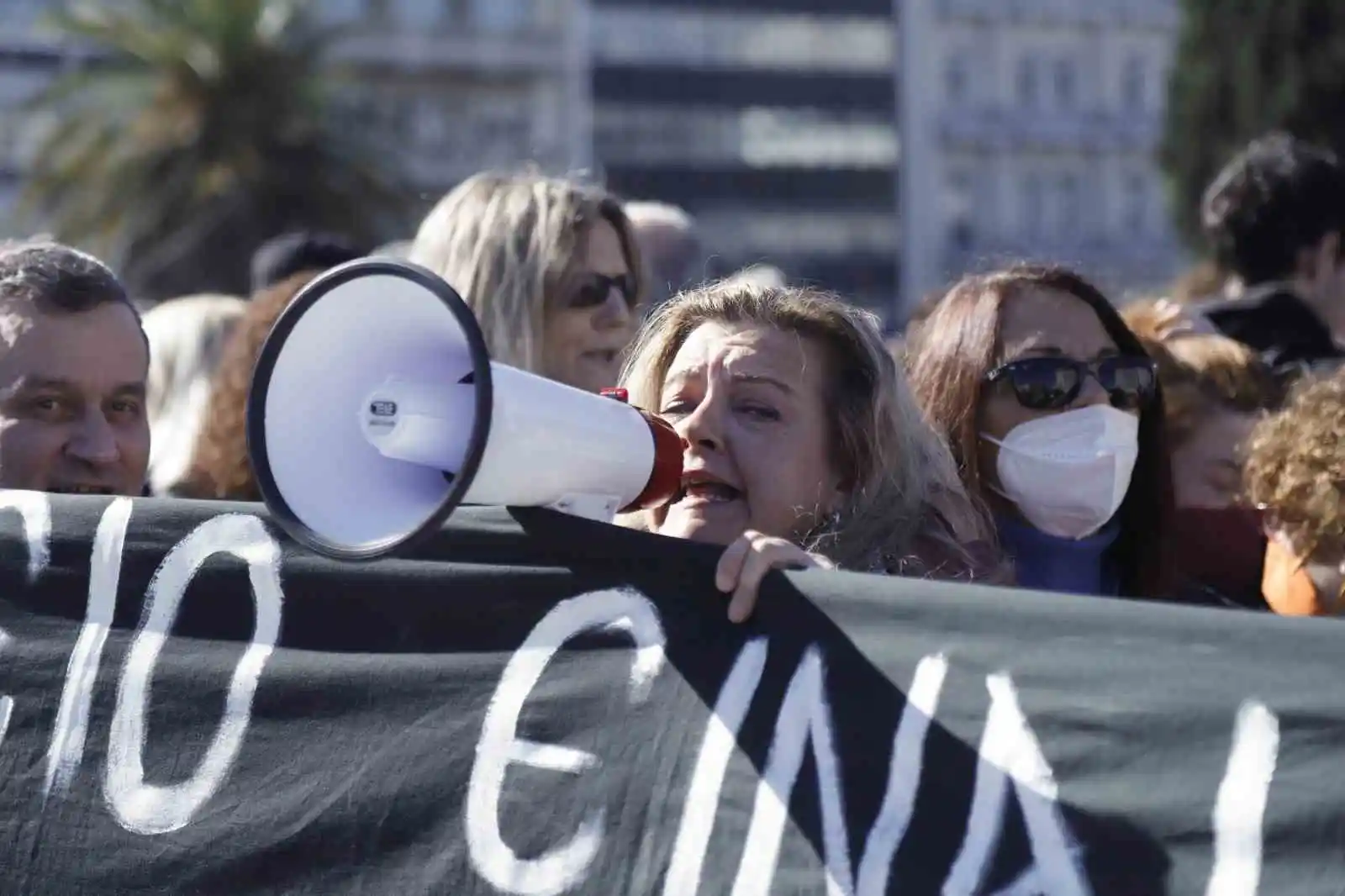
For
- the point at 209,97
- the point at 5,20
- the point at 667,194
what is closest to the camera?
the point at 209,97

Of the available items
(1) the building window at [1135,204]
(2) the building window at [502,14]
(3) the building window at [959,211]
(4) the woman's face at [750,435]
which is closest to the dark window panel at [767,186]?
(3) the building window at [959,211]

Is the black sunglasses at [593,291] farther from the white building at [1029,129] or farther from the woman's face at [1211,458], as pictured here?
the white building at [1029,129]

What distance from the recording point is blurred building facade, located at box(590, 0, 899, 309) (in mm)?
54938

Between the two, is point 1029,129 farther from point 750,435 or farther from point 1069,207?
point 750,435

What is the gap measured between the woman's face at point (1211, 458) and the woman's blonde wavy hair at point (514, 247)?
1.04m

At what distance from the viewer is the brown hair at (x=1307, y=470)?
2.47 metres

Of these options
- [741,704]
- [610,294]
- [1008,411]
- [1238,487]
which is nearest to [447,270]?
[610,294]

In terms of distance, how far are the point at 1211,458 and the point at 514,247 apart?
4.19 ft

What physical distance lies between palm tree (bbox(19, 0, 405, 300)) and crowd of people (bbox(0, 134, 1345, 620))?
1505 centimetres

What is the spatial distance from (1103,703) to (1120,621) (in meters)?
0.08

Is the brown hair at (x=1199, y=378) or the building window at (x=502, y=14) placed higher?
the building window at (x=502, y=14)

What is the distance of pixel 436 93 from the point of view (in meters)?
49.9

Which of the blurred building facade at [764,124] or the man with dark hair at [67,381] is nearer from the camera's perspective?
the man with dark hair at [67,381]

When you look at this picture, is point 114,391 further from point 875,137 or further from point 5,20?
point 875,137
